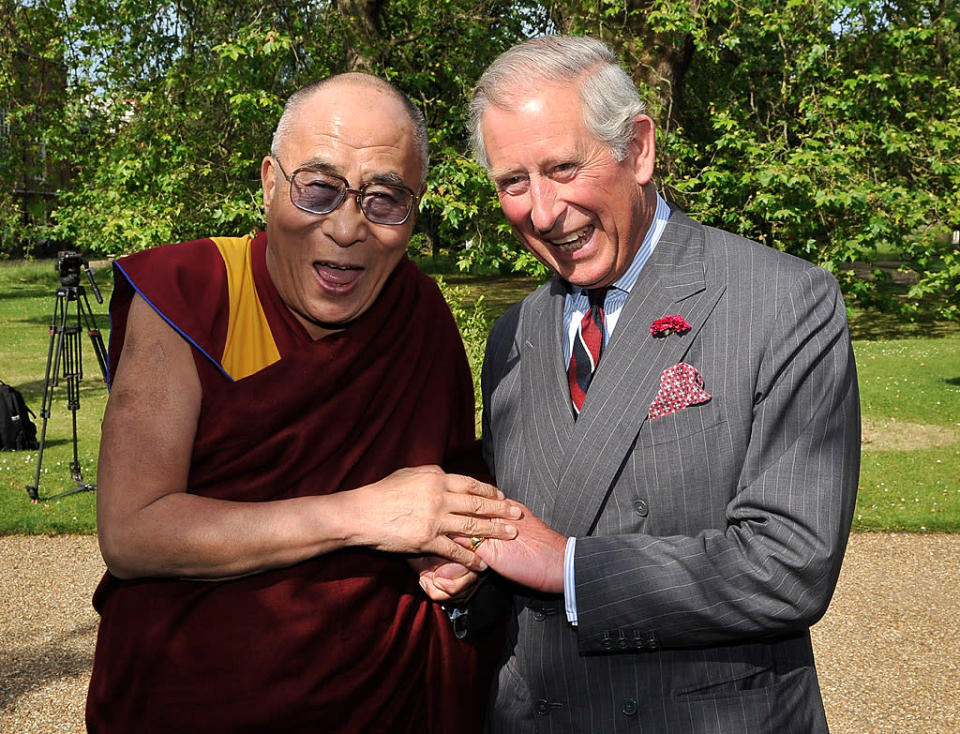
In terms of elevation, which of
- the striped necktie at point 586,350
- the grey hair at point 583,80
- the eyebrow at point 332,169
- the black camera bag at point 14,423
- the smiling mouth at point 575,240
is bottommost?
the black camera bag at point 14,423

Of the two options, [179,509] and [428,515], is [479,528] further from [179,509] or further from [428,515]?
[179,509]

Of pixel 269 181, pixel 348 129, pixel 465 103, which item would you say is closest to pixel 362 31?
pixel 465 103

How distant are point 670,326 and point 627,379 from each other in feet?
0.54

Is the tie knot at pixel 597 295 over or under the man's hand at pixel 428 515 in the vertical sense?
over

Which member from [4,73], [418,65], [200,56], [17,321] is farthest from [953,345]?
[17,321]

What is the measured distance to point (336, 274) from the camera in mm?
2523

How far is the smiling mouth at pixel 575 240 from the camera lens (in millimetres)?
2455

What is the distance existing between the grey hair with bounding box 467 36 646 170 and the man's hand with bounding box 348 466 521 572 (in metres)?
0.94

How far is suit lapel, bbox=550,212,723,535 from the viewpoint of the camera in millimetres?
2260

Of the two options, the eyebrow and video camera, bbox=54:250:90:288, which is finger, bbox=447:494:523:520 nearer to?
the eyebrow

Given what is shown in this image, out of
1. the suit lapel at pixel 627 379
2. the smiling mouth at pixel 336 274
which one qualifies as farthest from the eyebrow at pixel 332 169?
the suit lapel at pixel 627 379

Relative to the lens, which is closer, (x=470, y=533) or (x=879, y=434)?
(x=470, y=533)

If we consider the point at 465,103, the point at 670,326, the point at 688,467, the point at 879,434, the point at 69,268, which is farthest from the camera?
the point at 465,103

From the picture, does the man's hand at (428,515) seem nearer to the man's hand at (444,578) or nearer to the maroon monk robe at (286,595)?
the man's hand at (444,578)
